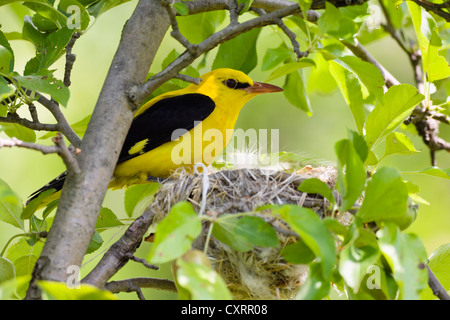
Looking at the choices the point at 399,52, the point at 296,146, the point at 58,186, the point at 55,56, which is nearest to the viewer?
the point at 55,56

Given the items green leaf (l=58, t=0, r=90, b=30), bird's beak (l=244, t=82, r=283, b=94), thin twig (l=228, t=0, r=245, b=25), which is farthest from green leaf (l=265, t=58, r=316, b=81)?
bird's beak (l=244, t=82, r=283, b=94)

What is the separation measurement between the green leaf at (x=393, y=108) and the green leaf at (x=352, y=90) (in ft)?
0.59

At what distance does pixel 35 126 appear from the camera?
2707mm

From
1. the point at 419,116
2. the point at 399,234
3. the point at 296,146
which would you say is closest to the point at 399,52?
the point at 296,146

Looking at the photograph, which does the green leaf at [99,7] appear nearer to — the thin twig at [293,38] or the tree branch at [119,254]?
the thin twig at [293,38]

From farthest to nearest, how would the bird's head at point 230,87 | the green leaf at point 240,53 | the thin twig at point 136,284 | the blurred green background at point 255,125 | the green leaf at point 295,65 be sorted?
the blurred green background at point 255,125, the bird's head at point 230,87, the green leaf at point 240,53, the thin twig at point 136,284, the green leaf at point 295,65

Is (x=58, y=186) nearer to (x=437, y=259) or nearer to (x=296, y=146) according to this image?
(x=437, y=259)

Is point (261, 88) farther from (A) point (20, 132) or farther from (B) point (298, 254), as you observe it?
(B) point (298, 254)

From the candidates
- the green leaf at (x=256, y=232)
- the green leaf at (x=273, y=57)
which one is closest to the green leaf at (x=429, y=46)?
the green leaf at (x=273, y=57)

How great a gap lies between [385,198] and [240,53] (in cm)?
195

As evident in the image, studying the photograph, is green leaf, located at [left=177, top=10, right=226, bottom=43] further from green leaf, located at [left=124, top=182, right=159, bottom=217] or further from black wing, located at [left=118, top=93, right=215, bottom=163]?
green leaf, located at [left=124, top=182, right=159, bottom=217]

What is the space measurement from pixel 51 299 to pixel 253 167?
4.97 feet

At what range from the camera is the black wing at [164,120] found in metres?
3.54

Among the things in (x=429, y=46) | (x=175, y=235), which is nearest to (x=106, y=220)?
→ (x=175, y=235)
